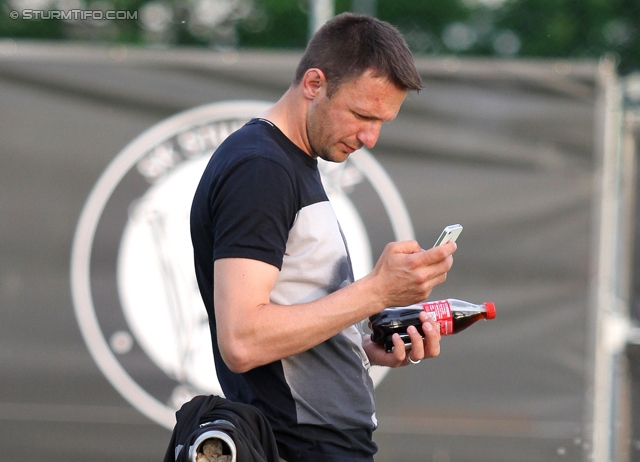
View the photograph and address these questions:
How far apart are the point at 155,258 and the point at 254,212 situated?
7.33 ft

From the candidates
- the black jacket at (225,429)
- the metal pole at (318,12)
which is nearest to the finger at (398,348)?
the black jacket at (225,429)

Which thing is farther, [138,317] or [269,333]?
[138,317]

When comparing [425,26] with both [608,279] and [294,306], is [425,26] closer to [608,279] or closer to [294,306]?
[608,279]

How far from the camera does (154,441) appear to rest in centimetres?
396

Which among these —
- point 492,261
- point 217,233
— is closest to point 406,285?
point 217,233

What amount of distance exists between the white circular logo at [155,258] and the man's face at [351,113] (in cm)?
188

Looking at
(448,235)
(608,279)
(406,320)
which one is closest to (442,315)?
(406,320)

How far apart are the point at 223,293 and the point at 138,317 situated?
225 cm

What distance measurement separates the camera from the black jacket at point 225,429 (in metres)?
1.78

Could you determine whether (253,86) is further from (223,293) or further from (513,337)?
(223,293)

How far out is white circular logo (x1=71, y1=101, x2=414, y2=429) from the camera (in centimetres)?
393

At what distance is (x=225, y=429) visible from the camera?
1779mm

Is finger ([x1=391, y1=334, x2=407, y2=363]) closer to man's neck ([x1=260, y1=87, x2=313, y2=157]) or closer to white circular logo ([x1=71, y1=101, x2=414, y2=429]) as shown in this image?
man's neck ([x1=260, y1=87, x2=313, y2=157])

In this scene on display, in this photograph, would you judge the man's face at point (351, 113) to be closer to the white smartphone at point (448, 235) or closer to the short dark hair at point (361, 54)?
the short dark hair at point (361, 54)
